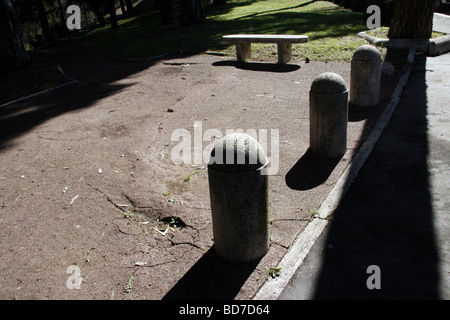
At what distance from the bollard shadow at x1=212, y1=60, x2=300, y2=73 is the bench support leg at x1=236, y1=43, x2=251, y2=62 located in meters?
0.18

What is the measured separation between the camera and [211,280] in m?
3.57

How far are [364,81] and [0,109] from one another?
832 cm

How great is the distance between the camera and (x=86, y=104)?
8969 millimetres

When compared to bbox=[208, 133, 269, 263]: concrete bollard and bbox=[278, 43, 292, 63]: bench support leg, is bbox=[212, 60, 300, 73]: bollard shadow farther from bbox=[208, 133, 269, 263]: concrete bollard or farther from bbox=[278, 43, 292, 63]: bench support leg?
bbox=[208, 133, 269, 263]: concrete bollard

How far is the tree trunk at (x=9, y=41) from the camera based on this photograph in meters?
12.1

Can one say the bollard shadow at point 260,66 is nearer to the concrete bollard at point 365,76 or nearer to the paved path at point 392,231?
the concrete bollard at point 365,76

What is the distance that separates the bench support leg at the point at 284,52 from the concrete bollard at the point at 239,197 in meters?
8.57

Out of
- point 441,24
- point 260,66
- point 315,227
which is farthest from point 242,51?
point 441,24

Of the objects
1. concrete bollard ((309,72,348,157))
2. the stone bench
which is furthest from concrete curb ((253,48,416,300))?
the stone bench

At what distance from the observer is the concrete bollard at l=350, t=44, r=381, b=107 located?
24.2 ft

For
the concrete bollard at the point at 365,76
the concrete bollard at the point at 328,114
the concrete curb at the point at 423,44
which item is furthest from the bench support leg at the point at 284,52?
the concrete bollard at the point at 328,114

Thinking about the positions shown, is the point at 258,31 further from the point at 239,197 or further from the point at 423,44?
the point at 239,197

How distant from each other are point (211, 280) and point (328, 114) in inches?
123
